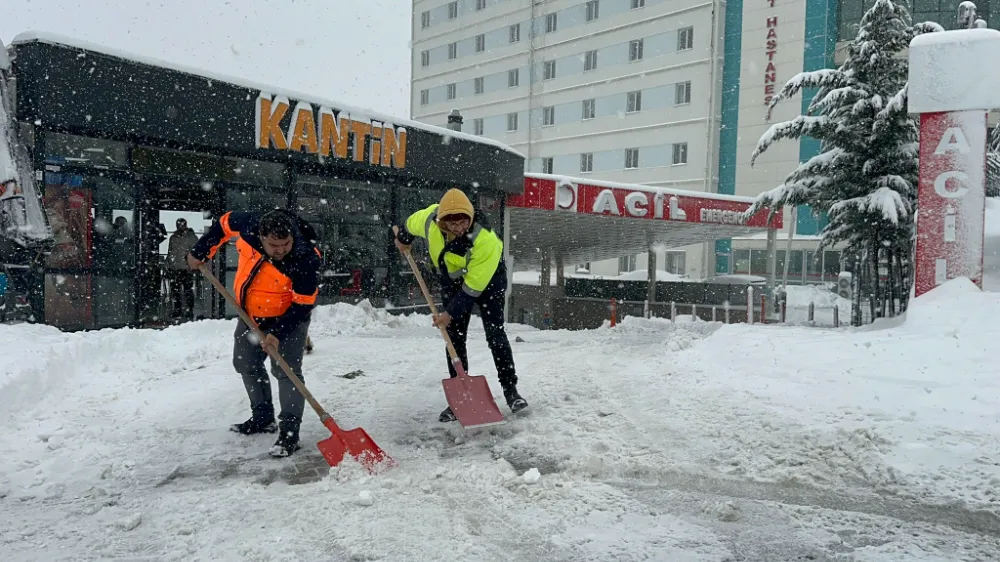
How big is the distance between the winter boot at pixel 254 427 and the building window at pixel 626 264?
3240cm

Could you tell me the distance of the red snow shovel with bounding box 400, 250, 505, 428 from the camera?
445cm

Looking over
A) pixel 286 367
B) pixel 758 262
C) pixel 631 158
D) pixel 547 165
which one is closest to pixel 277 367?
pixel 286 367

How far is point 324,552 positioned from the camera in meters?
2.73

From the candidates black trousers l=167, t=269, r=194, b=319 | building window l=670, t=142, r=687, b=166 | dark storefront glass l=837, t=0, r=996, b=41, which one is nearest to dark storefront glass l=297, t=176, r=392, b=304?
black trousers l=167, t=269, r=194, b=319

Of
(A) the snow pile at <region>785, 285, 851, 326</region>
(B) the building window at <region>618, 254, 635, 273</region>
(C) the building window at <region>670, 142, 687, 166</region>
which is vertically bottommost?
(A) the snow pile at <region>785, 285, 851, 326</region>

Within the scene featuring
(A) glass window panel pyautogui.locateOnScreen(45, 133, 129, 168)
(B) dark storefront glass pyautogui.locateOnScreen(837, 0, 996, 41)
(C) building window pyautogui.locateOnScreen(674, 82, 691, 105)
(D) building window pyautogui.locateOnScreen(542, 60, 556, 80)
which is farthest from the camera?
(D) building window pyautogui.locateOnScreen(542, 60, 556, 80)

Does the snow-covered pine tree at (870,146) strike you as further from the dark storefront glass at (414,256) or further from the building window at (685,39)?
the building window at (685,39)

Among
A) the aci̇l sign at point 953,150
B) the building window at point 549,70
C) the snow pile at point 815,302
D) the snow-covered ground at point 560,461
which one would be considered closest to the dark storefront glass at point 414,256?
the snow-covered ground at point 560,461

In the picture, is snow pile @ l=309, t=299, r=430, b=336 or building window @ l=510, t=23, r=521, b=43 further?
building window @ l=510, t=23, r=521, b=43

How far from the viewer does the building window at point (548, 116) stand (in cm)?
3938

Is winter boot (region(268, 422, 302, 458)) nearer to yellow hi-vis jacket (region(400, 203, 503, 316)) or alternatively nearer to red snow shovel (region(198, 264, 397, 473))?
red snow shovel (region(198, 264, 397, 473))

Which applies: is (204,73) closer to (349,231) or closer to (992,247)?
(349,231)

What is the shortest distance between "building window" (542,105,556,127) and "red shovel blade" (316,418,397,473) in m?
37.3

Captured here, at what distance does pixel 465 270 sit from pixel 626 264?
32.0 metres
